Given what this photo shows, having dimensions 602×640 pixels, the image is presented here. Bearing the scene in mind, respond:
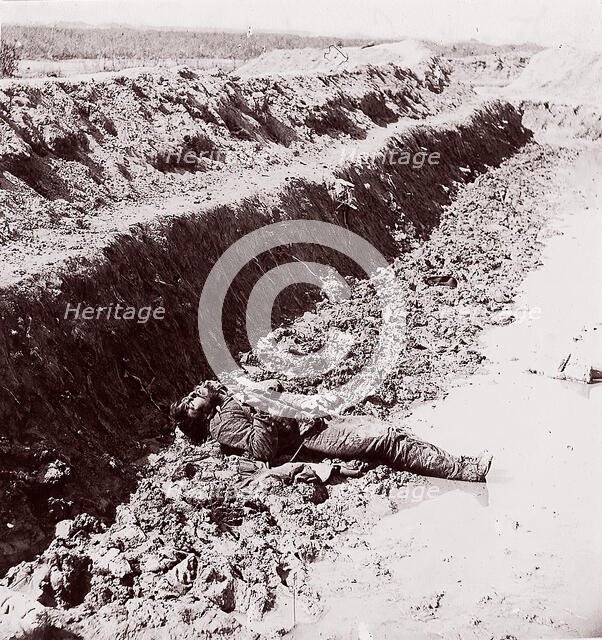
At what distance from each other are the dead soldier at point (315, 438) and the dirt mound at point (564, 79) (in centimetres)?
1851

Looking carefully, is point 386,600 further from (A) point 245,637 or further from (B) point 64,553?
(B) point 64,553

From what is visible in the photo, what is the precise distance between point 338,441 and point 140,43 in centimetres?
1484

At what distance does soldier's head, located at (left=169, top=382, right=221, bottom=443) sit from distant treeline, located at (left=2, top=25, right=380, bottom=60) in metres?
10.6

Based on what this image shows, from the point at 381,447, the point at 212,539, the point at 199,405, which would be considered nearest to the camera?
the point at 212,539

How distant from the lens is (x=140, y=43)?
1720 cm

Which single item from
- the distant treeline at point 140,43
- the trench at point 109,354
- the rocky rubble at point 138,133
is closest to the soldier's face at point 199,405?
the trench at point 109,354

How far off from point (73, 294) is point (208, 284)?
7.49 feet

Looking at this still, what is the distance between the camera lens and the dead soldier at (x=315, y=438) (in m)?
6.55

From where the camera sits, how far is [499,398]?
8.08 metres

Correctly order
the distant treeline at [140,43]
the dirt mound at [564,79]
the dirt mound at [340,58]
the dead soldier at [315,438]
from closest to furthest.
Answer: the dead soldier at [315,438], the distant treeline at [140,43], the dirt mound at [340,58], the dirt mound at [564,79]

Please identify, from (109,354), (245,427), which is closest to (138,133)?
(109,354)

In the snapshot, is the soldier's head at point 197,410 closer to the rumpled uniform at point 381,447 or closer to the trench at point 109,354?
the trench at point 109,354

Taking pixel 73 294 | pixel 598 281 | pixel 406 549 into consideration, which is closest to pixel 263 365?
pixel 73 294

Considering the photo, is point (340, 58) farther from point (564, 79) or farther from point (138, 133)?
point (138, 133)
